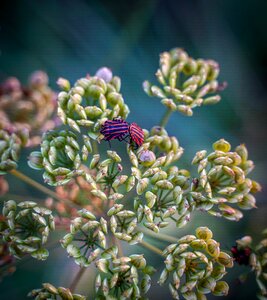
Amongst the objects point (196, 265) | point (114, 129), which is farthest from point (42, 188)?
point (196, 265)

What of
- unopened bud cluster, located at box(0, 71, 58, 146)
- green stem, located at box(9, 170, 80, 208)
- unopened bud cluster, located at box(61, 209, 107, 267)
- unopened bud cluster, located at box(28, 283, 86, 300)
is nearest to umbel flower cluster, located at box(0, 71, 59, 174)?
unopened bud cluster, located at box(0, 71, 58, 146)

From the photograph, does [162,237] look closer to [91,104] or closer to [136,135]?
[136,135]

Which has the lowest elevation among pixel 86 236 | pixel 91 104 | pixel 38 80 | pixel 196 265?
pixel 86 236

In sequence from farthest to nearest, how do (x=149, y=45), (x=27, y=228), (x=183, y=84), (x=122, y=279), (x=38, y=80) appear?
(x=149, y=45)
(x=38, y=80)
(x=183, y=84)
(x=27, y=228)
(x=122, y=279)

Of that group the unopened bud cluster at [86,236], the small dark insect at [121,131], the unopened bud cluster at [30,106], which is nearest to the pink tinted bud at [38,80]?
the unopened bud cluster at [30,106]

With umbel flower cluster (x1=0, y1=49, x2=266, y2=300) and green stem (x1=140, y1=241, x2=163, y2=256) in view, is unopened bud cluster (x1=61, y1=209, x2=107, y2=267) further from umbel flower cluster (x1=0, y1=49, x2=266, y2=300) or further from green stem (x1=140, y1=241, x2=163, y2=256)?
green stem (x1=140, y1=241, x2=163, y2=256)

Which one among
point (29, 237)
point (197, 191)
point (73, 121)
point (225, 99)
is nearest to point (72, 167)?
point (73, 121)
